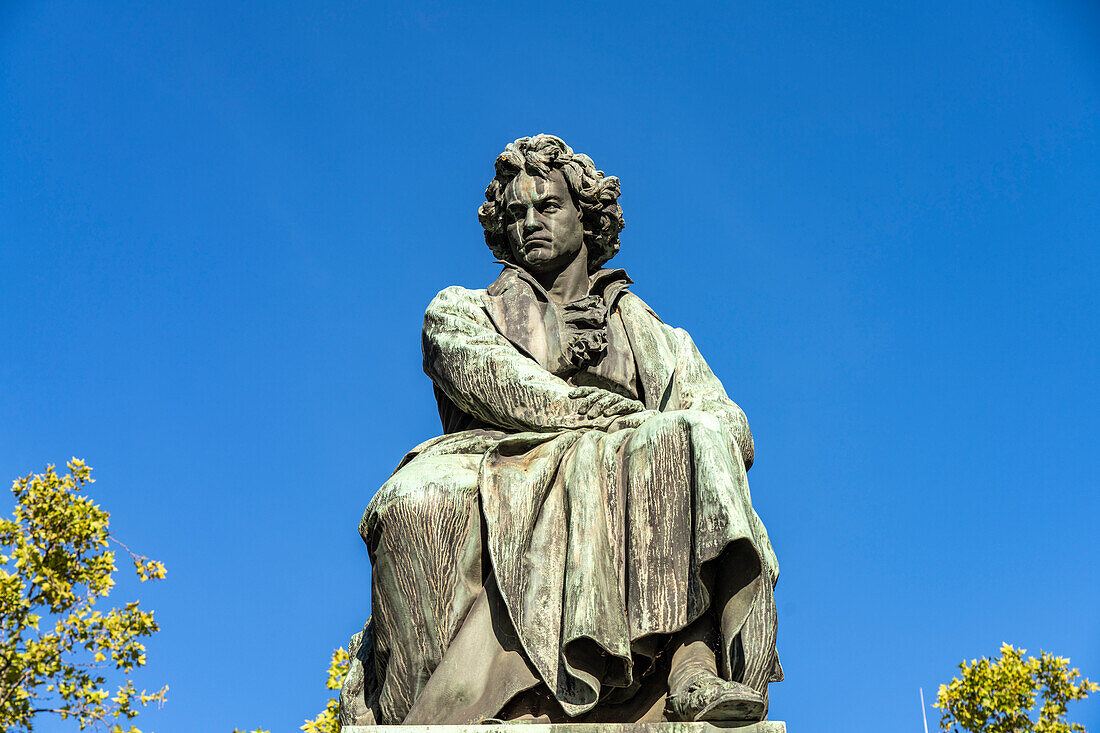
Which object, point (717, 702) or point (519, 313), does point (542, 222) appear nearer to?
point (519, 313)

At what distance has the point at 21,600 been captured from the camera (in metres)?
12.7

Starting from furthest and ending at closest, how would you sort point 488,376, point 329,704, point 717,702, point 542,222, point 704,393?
point 329,704
point 542,222
point 704,393
point 488,376
point 717,702

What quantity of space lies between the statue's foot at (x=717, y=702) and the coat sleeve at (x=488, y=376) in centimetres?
152

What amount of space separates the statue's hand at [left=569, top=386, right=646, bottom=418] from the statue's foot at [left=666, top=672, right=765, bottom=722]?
5.04 feet

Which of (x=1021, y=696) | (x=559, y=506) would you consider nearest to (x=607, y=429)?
(x=559, y=506)

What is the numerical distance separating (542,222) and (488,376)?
45.9 inches

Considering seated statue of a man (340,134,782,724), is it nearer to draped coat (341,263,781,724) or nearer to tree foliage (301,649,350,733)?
draped coat (341,263,781,724)

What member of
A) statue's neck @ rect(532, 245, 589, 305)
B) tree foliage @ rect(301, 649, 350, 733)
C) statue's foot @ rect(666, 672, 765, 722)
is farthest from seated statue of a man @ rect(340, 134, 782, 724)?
tree foliage @ rect(301, 649, 350, 733)

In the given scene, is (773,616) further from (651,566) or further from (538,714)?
(538,714)

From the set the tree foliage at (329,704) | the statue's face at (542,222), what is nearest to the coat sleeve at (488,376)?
the statue's face at (542,222)

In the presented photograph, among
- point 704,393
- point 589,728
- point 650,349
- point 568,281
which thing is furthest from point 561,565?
point 568,281

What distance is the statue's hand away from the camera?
591cm

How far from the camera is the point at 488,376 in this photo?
6066mm

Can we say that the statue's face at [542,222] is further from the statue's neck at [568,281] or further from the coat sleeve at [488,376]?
the coat sleeve at [488,376]
